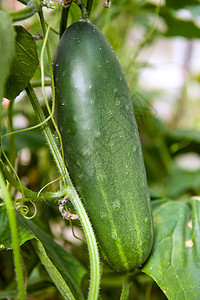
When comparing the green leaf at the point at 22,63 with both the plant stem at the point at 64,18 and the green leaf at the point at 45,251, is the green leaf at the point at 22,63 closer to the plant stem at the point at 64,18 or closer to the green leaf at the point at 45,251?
the plant stem at the point at 64,18

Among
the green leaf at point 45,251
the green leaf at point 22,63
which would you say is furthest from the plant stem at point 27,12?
the green leaf at point 45,251


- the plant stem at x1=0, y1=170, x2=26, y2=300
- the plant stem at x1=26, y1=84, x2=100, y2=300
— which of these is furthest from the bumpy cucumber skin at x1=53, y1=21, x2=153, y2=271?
the plant stem at x1=0, y1=170, x2=26, y2=300

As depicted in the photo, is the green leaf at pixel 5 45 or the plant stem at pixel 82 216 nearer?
the green leaf at pixel 5 45

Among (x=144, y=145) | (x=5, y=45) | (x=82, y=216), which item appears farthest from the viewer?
(x=144, y=145)

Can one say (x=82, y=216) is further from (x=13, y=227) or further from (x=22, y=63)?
(x=22, y=63)

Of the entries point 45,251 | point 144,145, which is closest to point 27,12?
point 45,251

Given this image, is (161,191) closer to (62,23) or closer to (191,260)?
(191,260)
